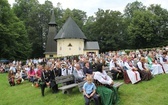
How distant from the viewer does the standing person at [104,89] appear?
7798 millimetres

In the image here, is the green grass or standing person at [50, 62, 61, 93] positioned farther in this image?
standing person at [50, 62, 61, 93]

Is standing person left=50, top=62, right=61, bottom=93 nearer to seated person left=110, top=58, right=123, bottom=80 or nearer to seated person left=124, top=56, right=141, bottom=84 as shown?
seated person left=110, top=58, right=123, bottom=80

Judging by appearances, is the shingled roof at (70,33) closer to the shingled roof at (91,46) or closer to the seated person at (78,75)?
the shingled roof at (91,46)

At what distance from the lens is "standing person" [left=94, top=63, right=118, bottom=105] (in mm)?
7798

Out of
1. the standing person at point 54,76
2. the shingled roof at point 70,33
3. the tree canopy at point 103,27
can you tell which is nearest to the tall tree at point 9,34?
the tree canopy at point 103,27

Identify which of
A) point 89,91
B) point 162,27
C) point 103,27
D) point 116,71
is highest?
point 103,27

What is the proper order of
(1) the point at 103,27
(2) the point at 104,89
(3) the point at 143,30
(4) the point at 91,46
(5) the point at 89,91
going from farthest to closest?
(1) the point at 103,27
(3) the point at 143,30
(4) the point at 91,46
(2) the point at 104,89
(5) the point at 89,91

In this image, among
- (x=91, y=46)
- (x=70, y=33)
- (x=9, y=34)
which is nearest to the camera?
(x=9, y=34)

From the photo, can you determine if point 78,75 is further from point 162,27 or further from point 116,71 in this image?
point 162,27

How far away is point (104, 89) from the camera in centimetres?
795

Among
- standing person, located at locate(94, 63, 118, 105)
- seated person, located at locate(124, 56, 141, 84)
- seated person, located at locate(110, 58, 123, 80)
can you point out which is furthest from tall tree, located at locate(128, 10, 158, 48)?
standing person, located at locate(94, 63, 118, 105)

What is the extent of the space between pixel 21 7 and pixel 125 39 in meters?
27.6

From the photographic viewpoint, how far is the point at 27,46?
4631cm

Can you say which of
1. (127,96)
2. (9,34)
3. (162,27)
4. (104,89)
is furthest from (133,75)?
(162,27)
